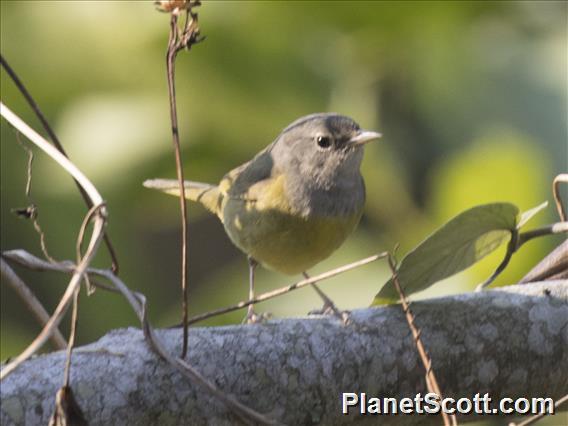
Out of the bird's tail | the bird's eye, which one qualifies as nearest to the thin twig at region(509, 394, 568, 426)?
the bird's eye

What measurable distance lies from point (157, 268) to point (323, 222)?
5.61ft

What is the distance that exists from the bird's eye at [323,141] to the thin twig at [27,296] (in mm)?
1396

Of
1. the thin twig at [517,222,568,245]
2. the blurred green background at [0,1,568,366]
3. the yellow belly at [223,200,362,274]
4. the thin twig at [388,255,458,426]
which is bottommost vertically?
the thin twig at [388,255,458,426]

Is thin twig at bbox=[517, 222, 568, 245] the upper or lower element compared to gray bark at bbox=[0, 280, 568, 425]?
upper

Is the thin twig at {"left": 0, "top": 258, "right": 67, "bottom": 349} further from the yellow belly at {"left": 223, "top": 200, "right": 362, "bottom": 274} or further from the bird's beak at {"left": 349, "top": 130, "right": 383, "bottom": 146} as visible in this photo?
the bird's beak at {"left": 349, "top": 130, "right": 383, "bottom": 146}

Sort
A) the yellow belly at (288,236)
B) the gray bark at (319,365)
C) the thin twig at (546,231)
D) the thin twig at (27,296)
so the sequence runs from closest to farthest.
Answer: the gray bark at (319,365)
the thin twig at (27,296)
the thin twig at (546,231)
the yellow belly at (288,236)

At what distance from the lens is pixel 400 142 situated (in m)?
3.69

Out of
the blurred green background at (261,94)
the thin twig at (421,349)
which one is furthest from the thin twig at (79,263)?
the blurred green background at (261,94)

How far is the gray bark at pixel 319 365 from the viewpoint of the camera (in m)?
1.55

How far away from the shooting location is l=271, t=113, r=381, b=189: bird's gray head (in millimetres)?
3023

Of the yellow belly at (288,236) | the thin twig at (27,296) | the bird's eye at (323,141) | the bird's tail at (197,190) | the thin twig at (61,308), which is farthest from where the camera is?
the bird's tail at (197,190)

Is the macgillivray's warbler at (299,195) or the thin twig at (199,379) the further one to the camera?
the macgillivray's warbler at (299,195)

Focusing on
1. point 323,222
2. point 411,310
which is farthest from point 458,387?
point 323,222

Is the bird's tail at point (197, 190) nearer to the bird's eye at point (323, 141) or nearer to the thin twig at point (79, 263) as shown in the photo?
the bird's eye at point (323, 141)
